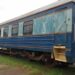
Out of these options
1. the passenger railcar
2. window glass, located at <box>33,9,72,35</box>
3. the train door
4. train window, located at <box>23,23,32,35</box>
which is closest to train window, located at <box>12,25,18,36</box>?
the passenger railcar

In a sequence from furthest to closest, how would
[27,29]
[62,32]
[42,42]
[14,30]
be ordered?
[14,30] → [27,29] → [42,42] → [62,32]

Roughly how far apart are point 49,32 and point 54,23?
553 mm

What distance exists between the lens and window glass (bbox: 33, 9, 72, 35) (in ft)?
28.4

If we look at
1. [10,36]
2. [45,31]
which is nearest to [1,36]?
[10,36]

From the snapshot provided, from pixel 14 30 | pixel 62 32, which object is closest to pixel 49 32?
pixel 62 32

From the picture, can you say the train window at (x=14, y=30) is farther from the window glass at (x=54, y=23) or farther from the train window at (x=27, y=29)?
the window glass at (x=54, y=23)

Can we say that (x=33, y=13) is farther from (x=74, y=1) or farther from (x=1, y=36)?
(x=1, y=36)

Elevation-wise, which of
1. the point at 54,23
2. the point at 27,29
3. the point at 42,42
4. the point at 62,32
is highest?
the point at 54,23

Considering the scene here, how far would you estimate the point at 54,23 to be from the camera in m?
9.52

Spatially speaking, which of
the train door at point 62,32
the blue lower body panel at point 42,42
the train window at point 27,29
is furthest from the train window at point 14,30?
the train door at point 62,32

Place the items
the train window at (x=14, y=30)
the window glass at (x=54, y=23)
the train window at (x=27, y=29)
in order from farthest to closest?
the train window at (x=14, y=30)
the train window at (x=27, y=29)
the window glass at (x=54, y=23)

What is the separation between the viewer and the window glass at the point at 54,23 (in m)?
8.65

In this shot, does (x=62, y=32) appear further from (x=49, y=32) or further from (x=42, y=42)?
(x=42, y=42)

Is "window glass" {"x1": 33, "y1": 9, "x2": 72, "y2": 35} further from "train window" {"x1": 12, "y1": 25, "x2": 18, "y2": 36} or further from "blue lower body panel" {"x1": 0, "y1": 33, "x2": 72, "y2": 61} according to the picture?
"train window" {"x1": 12, "y1": 25, "x2": 18, "y2": 36}
